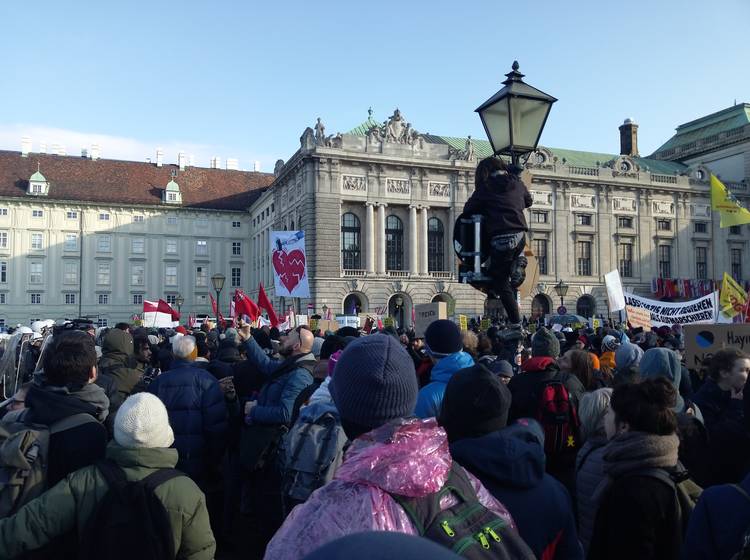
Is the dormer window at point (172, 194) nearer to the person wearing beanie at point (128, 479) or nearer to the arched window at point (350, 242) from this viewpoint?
the arched window at point (350, 242)

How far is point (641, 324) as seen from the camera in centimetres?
1366

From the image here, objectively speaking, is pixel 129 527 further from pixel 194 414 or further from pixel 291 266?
pixel 291 266

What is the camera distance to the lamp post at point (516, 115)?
17.6ft

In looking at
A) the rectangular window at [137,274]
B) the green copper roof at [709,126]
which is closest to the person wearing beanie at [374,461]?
the rectangular window at [137,274]

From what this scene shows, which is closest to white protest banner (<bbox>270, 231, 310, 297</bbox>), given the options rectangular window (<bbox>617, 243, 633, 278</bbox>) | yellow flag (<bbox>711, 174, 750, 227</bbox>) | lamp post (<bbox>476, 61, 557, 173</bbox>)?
yellow flag (<bbox>711, 174, 750, 227</bbox>)

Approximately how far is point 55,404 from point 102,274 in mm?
59189

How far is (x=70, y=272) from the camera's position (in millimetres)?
57781

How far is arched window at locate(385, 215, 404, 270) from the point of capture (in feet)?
152

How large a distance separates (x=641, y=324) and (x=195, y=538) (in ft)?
40.1

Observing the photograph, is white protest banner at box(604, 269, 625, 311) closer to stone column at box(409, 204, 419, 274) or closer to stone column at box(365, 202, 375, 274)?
stone column at box(365, 202, 375, 274)

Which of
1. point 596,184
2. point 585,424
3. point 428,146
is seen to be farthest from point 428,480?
point 596,184

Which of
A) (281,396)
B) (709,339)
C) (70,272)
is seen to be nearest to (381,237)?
(70,272)

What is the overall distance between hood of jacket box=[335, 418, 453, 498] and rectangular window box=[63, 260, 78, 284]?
61840 mm

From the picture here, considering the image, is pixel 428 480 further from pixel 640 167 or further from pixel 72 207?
pixel 72 207
